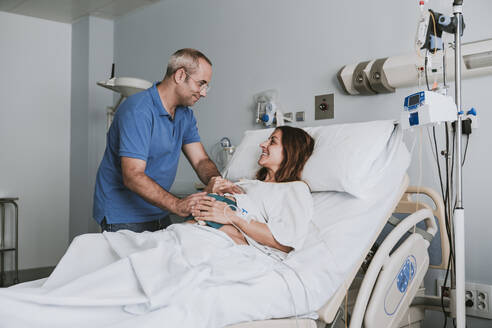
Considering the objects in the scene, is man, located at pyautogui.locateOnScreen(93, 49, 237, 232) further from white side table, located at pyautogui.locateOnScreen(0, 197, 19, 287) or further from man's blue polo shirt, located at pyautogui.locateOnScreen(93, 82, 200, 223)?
white side table, located at pyautogui.locateOnScreen(0, 197, 19, 287)

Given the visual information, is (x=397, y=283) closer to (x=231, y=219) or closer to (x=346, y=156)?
(x=346, y=156)

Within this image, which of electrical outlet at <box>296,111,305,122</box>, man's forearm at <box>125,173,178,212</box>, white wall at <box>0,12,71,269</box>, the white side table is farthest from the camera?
white wall at <box>0,12,71,269</box>

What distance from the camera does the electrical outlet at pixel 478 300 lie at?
6.80ft

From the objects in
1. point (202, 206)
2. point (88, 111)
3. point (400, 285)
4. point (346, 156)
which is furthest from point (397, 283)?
point (88, 111)

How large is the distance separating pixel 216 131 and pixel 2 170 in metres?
2.27

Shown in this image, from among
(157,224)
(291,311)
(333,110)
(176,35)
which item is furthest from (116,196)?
(176,35)

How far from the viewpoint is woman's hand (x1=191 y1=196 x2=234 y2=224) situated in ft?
5.76

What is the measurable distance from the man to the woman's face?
0.22 m

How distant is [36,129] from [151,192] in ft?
10.4

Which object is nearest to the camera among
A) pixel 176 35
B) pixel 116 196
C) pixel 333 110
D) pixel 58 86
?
pixel 116 196

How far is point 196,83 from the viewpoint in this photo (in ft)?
7.17

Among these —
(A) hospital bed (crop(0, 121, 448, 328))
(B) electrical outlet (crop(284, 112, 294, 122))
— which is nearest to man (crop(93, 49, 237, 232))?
(A) hospital bed (crop(0, 121, 448, 328))

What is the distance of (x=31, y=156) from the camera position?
460cm

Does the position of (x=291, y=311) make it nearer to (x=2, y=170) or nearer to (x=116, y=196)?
(x=116, y=196)
